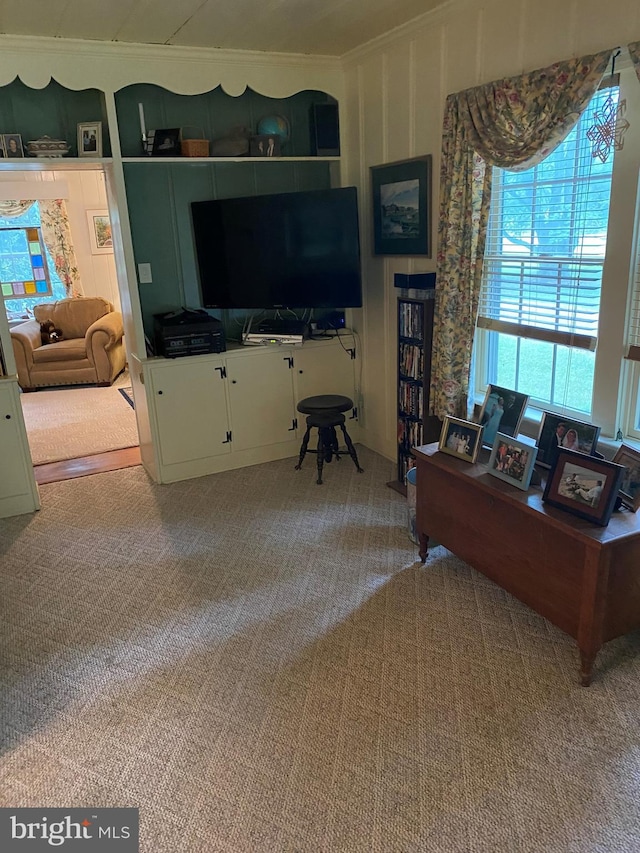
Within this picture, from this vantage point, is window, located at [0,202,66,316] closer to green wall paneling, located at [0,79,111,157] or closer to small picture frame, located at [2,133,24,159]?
green wall paneling, located at [0,79,111,157]

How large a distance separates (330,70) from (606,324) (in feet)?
8.31

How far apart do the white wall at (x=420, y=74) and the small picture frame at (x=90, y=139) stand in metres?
1.55

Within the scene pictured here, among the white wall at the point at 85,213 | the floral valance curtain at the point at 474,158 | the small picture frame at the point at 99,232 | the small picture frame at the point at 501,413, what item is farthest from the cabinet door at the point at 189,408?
the small picture frame at the point at 99,232

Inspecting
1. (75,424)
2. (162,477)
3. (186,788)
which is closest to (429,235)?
(162,477)

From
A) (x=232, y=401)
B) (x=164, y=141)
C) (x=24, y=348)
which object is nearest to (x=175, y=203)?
(x=164, y=141)

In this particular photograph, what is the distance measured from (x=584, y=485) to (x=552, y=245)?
1234mm

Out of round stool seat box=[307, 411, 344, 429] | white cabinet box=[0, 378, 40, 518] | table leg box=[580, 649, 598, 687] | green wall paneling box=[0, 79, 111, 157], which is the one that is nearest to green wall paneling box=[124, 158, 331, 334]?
green wall paneling box=[0, 79, 111, 157]

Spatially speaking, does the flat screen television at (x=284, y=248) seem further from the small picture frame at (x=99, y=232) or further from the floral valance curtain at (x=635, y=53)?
the small picture frame at (x=99, y=232)

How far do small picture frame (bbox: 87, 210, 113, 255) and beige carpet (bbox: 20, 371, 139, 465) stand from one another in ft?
6.97

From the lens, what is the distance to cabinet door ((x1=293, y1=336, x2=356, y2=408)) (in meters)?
4.30

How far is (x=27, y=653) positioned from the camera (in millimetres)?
2506

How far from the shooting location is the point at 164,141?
12.3ft

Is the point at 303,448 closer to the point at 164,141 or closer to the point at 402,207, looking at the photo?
the point at 402,207

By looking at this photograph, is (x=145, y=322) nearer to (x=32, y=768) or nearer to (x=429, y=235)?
(x=429, y=235)
